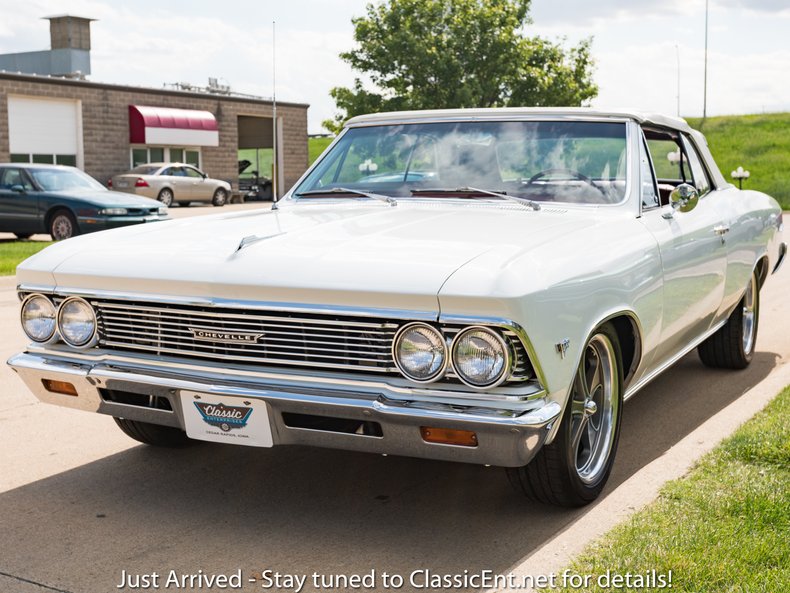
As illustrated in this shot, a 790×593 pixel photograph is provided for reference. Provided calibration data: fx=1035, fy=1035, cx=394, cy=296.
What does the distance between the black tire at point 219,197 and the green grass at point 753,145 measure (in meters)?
25.0

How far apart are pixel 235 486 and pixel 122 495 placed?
1.56 ft

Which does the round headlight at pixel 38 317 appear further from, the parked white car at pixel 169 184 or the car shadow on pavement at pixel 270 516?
the parked white car at pixel 169 184

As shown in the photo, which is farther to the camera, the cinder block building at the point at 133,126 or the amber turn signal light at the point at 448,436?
the cinder block building at the point at 133,126

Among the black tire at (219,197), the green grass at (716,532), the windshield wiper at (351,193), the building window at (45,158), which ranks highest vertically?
the windshield wiper at (351,193)

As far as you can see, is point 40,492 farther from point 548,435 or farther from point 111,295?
point 548,435

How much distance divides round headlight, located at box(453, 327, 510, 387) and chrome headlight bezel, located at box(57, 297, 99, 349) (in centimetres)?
153

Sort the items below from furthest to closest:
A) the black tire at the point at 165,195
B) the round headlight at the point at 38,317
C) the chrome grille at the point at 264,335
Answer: the black tire at the point at 165,195 → the round headlight at the point at 38,317 → the chrome grille at the point at 264,335

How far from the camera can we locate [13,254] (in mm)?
15602

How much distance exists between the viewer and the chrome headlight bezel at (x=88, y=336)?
4.11m

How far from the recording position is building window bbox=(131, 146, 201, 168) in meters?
42.1

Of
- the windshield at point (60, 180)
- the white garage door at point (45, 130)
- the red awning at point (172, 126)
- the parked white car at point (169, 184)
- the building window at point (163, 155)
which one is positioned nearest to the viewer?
the windshield at point (60, 180)

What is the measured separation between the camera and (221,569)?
140 inches

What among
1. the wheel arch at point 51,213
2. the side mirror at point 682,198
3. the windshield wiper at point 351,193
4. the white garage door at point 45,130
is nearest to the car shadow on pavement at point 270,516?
the side mirror at point 682,198

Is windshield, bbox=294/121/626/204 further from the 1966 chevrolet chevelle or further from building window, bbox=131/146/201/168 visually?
building window, bbox=131/146/201/168
